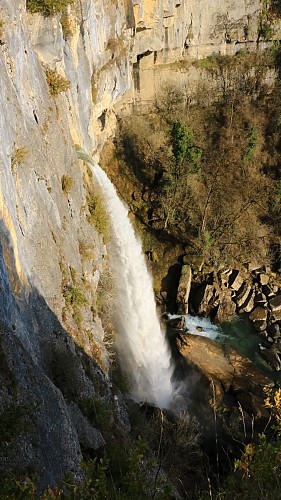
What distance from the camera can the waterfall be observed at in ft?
55.1

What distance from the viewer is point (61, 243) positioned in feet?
39.3

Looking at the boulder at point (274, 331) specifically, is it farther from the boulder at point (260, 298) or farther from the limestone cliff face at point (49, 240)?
the limestone cliff face at point (49, 240)

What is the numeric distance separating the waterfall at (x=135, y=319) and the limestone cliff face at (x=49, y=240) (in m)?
1.89

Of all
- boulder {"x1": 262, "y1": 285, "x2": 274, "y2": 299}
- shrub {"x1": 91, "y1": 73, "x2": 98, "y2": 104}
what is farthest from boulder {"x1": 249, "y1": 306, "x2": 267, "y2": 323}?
shrub {"x1": 91, "y1": 73, "x2": 98, "y2": 104}

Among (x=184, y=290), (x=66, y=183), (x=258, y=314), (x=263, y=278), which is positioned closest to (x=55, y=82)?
(x=66, y=183)

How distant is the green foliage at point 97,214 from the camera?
16797mm

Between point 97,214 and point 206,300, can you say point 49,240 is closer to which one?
point 97,214

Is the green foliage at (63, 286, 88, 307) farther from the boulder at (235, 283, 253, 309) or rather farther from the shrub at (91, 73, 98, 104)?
the shrub at (91, 73, 98, 104)

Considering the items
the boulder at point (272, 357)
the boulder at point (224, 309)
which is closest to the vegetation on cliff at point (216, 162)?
the boulder at point (224, 309)

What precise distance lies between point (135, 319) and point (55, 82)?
440 inches

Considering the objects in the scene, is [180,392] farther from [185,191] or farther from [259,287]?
[185,191]

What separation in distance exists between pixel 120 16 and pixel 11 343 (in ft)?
73.2

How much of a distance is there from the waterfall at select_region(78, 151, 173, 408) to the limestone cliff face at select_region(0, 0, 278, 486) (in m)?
1.89

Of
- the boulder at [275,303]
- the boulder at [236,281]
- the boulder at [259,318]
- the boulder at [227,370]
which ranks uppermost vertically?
the boulder at [236,281]
